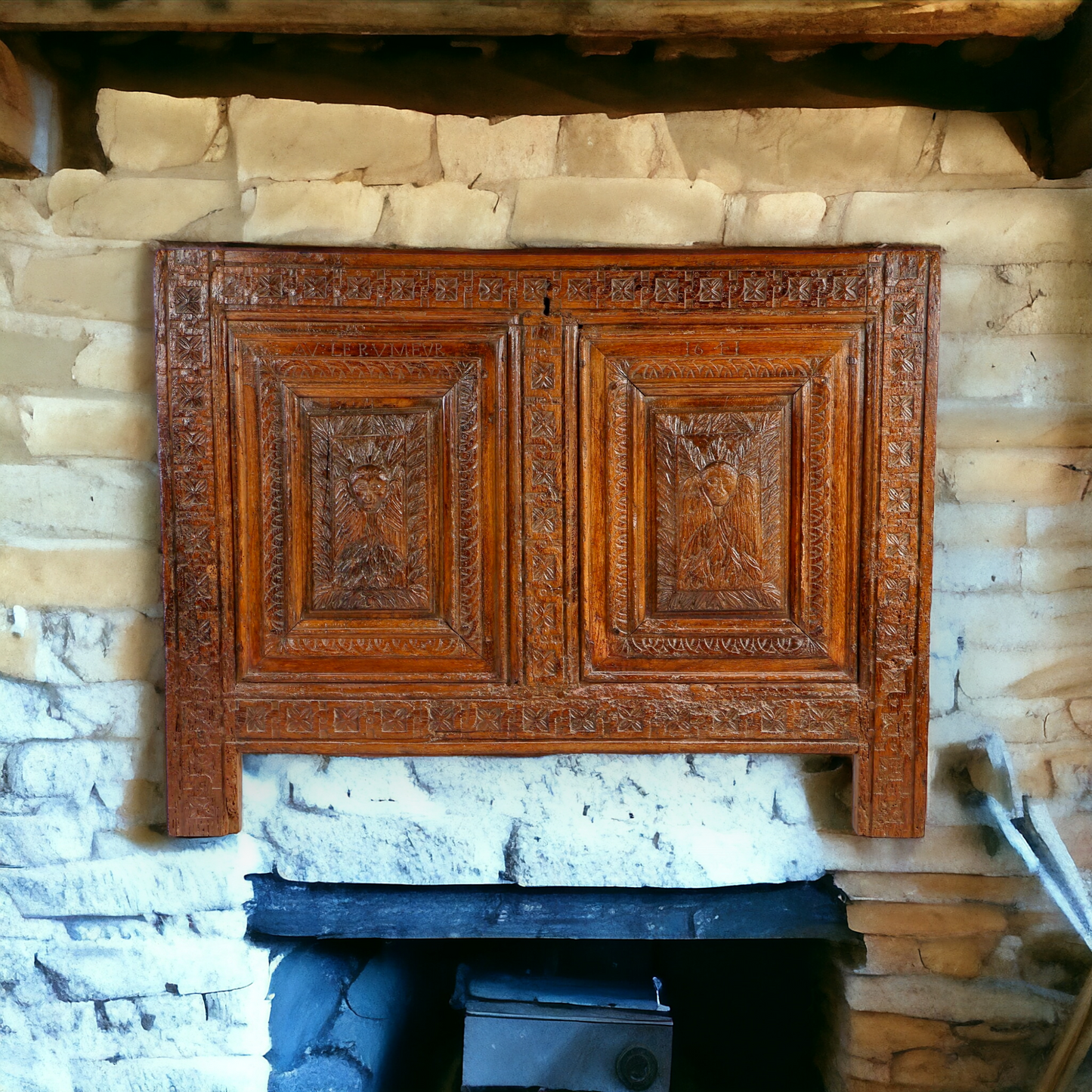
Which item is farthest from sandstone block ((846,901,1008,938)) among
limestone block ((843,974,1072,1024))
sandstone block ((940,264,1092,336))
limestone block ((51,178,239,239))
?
limestone block ((51,178,239,239))

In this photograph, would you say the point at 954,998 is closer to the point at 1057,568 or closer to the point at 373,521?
the point at 1057,568

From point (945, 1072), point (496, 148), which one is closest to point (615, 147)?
point (496, 148)

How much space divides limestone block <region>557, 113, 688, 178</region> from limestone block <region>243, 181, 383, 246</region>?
0.41 meters

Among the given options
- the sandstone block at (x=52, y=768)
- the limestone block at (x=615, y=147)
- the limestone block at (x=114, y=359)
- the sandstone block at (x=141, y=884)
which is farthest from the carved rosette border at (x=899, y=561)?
the sandstone block at (x=52, y=768)

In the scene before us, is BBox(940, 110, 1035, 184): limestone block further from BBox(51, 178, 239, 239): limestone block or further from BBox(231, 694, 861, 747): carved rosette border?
BBox(51, 178, 239, 239): limestone block

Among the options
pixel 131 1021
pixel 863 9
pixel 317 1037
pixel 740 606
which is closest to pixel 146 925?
pixel 131 1021

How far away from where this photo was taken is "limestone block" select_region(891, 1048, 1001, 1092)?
5.58 ft

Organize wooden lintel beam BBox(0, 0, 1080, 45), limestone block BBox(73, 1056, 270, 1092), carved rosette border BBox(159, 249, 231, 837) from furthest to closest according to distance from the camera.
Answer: limestone block BBox(73, 1056, 270, 1092), carved rosette border BBox(159, 249, 231, 837), wooden lintel beam BBox(0, 0, 1080, 45)

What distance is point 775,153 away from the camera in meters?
1.60

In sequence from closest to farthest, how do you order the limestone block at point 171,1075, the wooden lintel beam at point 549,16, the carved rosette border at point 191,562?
the wooden lintel beam at point 549,16 → the carved rosette border at point 191,562 → the limestone block at point 171,1075

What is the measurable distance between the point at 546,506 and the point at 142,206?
3.42 feet

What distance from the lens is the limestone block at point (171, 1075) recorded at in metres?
1.69

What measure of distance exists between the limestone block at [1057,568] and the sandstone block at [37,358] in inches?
80.9

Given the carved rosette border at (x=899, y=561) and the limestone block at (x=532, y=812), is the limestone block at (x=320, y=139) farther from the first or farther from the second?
the limestone block at (x=532, y=812)
